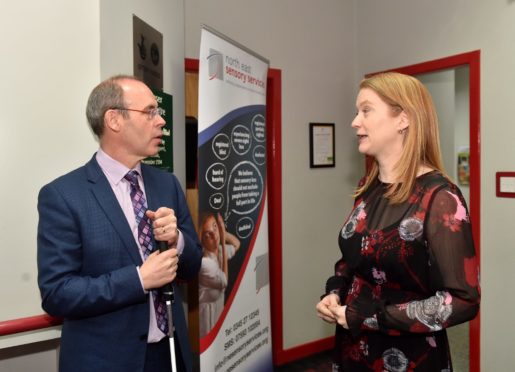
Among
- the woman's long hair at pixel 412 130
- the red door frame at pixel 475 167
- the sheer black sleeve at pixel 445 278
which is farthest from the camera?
the red door frame at pixel 475 167

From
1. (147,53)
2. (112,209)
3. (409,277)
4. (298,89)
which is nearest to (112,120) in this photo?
(112,209)

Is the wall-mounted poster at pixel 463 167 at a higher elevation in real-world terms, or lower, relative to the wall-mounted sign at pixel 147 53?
lower

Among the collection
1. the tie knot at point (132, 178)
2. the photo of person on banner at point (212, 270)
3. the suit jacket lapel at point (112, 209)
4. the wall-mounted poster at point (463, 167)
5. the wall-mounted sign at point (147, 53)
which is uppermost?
the wall-mounted sign at point (147, 53)

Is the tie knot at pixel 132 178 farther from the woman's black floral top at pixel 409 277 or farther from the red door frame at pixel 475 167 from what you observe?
the red door frame at pixel 475 167

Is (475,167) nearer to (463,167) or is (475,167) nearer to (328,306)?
(328,306)

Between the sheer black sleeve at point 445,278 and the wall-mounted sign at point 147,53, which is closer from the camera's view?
the sheer black sleeve at point 445,278

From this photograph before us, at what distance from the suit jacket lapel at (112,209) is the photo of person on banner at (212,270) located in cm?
73

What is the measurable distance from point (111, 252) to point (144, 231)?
0.47ft

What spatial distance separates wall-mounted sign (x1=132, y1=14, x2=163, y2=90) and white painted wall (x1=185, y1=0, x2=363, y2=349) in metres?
1.27

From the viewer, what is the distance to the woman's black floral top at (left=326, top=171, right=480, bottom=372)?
4.15 ft

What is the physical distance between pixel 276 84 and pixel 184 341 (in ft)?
7.99

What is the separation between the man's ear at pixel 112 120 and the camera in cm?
153

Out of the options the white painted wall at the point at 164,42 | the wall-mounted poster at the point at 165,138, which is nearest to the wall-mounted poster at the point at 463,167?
the white painted wall at the point at 164,42

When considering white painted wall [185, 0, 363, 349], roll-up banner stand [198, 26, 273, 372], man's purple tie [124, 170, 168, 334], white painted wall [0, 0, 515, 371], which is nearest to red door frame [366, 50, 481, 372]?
white painted wall [0, 0, 515, 371]
